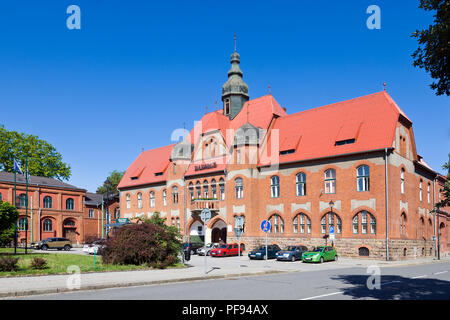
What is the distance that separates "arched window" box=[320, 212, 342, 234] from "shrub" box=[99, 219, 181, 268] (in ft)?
58.5

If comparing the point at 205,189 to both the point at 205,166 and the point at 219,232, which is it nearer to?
the point at 205,166

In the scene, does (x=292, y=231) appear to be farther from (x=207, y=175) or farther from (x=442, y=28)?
(x=442, y=28)

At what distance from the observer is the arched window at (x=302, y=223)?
3888 centimetres

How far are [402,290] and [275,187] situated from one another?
91.7 ft

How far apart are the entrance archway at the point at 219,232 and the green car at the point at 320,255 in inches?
623

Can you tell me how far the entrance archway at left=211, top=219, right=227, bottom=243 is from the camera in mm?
46256

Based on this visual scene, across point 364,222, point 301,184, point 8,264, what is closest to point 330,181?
point 301,184

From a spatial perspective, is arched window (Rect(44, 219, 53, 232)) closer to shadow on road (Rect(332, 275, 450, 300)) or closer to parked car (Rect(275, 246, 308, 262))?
parked car (Rect(275, 246, 308, 262))

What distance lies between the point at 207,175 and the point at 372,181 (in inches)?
743

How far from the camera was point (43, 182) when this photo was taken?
61844mm

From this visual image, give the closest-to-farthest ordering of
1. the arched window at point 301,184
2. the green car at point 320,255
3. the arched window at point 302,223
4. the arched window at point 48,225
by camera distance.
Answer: the green car at point 320,255, the arched window at point 302,223, the arched window at point 301,184, the arched window at point 48,225

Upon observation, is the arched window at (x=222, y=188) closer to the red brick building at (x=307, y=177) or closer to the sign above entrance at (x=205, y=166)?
the red brick building at (x=307, y=177)

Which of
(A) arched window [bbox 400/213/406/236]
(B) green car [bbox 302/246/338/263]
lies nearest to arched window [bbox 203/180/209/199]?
(B) green car [bbox 302/246/338/263]

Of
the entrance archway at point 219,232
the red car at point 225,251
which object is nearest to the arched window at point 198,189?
the entrance archway at point 219,232
